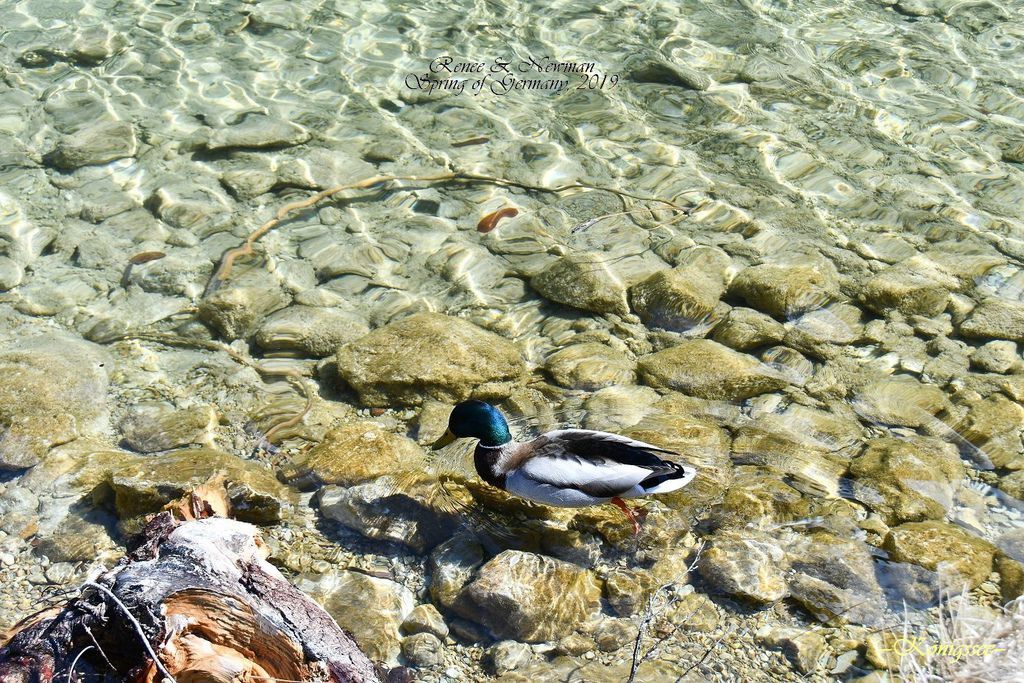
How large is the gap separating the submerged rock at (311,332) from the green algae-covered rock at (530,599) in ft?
6.27

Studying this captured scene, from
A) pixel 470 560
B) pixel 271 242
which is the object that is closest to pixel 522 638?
pixel 470 560

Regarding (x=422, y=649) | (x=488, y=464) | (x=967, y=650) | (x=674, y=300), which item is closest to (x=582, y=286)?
(x=674, y=300)

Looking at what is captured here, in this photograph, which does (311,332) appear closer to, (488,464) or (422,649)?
(488,464)

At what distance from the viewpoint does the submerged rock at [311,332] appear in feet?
16.4

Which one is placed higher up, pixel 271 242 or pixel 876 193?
pixel 876 193

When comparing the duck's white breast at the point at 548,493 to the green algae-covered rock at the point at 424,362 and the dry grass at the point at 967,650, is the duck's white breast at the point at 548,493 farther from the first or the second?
the dry grass at the point at 967,650

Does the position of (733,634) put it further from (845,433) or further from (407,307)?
(407,307)

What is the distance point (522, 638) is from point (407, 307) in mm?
2472

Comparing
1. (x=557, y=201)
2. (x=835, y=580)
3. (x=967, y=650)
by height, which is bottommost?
(x=557, y=201)

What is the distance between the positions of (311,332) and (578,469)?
1989mm

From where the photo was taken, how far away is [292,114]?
6.92 metres

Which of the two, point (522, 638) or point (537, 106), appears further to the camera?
point (537, 106)

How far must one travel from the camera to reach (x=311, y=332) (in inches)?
198

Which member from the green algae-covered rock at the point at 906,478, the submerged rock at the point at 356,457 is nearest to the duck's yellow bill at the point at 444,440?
the submerged rock at the point at 356,457
